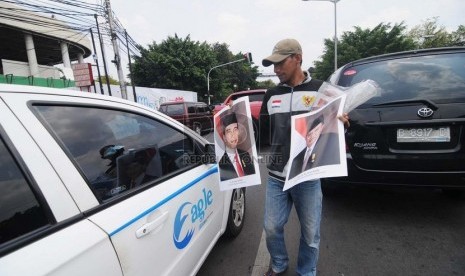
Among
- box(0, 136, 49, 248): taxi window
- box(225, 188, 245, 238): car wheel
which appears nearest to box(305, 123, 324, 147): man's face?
box(225, 188, 245, 238): car wheel

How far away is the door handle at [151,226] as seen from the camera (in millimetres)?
1428

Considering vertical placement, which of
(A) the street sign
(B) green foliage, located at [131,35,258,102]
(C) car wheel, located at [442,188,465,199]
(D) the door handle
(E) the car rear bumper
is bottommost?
(C) car wheel, located at [442,188,465,199]

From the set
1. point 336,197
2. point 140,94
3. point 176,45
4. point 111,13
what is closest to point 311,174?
point 336,197

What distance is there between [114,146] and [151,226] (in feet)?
1.75

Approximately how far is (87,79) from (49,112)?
11971mm

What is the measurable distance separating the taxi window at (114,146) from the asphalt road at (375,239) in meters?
1.15

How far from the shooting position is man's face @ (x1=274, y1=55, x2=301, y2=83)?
6.70ft

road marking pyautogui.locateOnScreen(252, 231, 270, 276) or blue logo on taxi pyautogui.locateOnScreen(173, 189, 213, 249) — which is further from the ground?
blue logo on taxi pyautogui.locateOnScreen(173, 189, 213, 249)

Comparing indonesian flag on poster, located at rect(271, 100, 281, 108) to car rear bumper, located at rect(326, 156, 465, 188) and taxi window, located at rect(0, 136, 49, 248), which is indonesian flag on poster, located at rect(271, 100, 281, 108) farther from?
taxi window, located at rect(0, 136, 49, 248)

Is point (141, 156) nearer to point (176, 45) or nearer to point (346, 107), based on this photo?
point (346, 107)

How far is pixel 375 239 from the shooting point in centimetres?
289

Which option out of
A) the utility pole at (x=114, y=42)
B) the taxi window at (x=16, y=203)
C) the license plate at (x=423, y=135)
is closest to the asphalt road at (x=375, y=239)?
the license plate at (x=423, y=135)

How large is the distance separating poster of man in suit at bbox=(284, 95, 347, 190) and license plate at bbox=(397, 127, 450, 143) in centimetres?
127

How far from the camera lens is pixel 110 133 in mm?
1685
